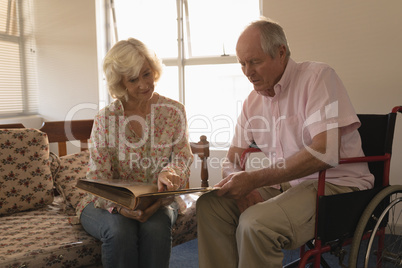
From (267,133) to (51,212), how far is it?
1139 mm

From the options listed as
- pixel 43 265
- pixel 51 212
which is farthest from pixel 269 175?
pixel 51 212

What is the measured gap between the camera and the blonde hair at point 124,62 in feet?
5.57

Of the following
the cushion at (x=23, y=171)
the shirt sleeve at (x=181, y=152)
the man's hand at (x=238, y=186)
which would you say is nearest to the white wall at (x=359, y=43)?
the shirt sleeve at (x=181, y=152)

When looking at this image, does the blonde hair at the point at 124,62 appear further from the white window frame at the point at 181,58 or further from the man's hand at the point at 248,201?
the white window frame at the point at 181,58

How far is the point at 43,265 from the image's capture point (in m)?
1.48

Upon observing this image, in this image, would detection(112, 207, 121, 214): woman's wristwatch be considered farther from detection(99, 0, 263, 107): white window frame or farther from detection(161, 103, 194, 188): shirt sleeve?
detection(99, 0, 263, 107): white window frame

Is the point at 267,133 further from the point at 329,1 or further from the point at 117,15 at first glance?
the point at 117,15

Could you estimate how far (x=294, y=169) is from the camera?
4.61 feet

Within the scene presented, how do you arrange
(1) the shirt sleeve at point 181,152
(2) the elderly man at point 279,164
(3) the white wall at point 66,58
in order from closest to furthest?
(2) the elderly man at point 279,164
(1) the shirt sleeve at point 181,152
(3) the white wall at point 66,58

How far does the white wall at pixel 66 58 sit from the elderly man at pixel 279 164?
2.48 m

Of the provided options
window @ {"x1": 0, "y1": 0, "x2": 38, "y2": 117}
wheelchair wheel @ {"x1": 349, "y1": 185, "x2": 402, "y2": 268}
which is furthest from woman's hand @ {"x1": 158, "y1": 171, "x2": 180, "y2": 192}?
window @ {"x1": 0, "y1": 0, "x2": 38, "y2": 117}

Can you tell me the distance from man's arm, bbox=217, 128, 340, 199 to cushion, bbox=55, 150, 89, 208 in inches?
36.6

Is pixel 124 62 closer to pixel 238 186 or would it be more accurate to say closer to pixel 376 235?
pixel 238 186

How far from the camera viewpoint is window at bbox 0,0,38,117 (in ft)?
12.3
